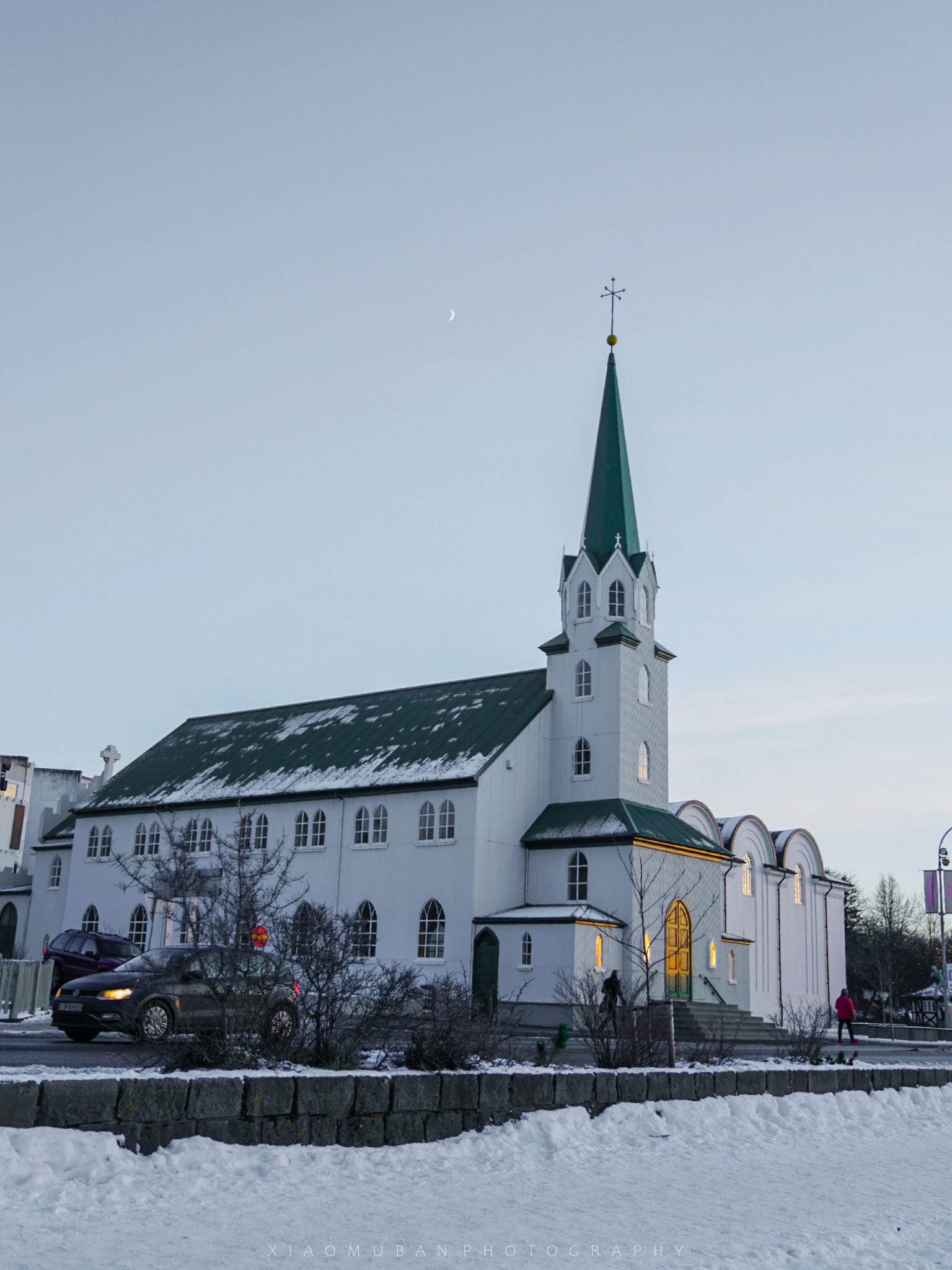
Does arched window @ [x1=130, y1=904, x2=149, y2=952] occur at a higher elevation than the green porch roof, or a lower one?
lower

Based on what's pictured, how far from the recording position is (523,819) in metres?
41.7

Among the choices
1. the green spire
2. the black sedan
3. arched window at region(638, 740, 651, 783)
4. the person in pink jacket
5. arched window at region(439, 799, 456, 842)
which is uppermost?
the green spire

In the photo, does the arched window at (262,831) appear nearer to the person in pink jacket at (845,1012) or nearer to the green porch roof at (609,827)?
the green porch roof at (609,827)

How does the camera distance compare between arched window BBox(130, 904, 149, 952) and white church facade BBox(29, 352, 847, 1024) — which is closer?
white church facade BBox(29, 352, 847, 1024)

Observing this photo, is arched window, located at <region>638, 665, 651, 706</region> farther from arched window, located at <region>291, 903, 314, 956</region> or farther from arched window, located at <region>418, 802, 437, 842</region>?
arched window, located at <region>291, 903, 314, 956</region>

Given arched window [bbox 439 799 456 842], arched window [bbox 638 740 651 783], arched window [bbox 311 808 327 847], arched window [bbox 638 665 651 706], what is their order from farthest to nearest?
1. arched window [bbox 311 808 327 847]
2. arched window [bbox 638 665 651 706]
3. arched window [bbox 638 740 651 783]
4. arched window [bbox 439 799 456 842]

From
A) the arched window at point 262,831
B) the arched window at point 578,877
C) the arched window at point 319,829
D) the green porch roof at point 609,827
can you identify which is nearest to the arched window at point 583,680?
the green porch roof at point 609,827

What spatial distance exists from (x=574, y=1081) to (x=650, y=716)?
3108 cm

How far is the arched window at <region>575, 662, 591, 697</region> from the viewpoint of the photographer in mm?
43156

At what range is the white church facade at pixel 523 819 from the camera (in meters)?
38.7

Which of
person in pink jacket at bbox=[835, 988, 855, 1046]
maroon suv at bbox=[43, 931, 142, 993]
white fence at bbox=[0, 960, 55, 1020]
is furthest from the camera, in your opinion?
person in pink jacket at bbox=[835, 988, 855, 1046]

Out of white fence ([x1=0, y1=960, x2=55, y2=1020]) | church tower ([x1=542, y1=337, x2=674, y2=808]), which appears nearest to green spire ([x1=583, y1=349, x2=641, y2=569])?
church tower ([x1=542, y1=337, x2=674, y2=808])

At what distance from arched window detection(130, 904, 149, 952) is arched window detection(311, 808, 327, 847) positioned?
27.7ft

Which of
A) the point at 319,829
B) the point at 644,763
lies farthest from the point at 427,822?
the point at 644,763
